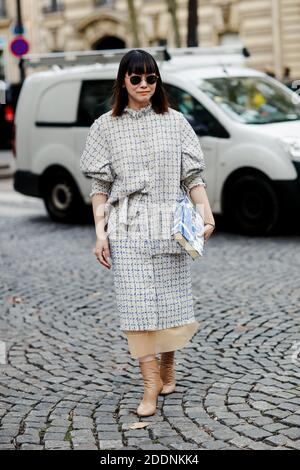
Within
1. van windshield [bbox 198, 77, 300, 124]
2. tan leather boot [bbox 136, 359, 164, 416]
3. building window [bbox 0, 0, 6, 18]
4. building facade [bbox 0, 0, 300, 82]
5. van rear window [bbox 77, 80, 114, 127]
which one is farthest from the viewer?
→ building window [bbox 0, 0, 6, 18]

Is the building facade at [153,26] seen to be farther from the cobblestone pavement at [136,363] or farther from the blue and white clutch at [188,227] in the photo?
the blue and white clutch at [188,227]

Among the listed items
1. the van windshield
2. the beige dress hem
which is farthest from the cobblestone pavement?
the van windshield

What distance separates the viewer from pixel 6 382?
5.49 meters

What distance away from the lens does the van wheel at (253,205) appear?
10.4 m

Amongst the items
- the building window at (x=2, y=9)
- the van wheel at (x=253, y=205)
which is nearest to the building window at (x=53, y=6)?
the building window at (x=2, y=9)

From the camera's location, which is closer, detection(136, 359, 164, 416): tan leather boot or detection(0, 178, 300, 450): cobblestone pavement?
detection(0, 178, 300, 450): cobblestone pavement

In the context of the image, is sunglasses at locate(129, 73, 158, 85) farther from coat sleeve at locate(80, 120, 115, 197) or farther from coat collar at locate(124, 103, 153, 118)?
coat sleeve at locate(80, 120, 115, 197)

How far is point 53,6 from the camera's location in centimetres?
3766

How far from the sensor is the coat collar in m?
4.77

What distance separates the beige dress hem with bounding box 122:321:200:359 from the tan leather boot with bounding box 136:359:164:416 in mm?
76

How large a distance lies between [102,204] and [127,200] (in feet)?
0.45

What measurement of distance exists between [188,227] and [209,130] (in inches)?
243
